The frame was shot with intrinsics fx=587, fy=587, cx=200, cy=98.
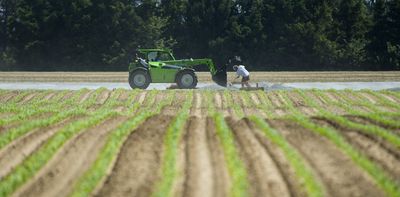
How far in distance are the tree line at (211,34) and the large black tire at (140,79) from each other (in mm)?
21796

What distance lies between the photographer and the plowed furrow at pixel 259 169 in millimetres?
7973

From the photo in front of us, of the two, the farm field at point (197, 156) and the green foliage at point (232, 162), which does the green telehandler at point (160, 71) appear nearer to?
the farm field at point (197, 156)

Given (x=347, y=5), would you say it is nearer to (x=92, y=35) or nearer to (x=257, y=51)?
(x=257, y=51)

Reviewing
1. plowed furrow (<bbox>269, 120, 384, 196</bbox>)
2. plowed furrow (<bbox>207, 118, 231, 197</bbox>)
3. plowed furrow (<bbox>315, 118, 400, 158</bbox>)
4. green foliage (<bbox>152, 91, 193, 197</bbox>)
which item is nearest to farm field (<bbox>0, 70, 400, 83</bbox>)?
green foliage (<bbox>152, 91, 193, 197</bbox>)

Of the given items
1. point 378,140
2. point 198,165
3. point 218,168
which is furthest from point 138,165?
point 378,140

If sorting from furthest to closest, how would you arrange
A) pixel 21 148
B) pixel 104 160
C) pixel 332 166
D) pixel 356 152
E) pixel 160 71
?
1. pixel 160 71
2. pixel 21 148
3. pixel 356 152
4. pixel 104 160
5. pixel 332 166

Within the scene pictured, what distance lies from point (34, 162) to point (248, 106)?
35.5ft

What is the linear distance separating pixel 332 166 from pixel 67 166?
4155 mm

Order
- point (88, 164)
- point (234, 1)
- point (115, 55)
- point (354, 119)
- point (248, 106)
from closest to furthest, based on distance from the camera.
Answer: point (88, 164) → point (354, 119) → point (248, 106) → point (115, 55) → point (234, 1)

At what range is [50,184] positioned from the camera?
27.9 ft

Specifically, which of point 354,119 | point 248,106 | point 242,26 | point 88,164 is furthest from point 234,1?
point 88,164

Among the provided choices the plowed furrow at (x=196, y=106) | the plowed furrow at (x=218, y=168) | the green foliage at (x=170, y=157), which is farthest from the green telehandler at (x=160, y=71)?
the plowed furrow at (x=218, y=168)

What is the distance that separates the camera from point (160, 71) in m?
24.8

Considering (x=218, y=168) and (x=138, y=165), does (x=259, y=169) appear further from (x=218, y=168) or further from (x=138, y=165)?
(x=138, y=165)
